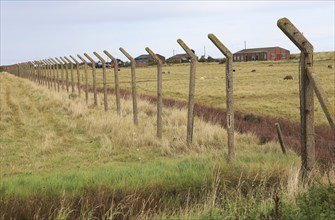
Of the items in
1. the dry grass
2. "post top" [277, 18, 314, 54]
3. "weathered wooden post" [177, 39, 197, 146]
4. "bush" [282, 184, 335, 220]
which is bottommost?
the dry grass

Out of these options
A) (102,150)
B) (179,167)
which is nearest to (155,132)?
(102,150)

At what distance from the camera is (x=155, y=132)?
11.3m

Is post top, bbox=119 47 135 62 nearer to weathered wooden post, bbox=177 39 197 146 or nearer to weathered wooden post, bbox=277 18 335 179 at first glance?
weathered wooden post, bbox=177 39 197 146

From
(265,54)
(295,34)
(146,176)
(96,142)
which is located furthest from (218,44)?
(265,54)

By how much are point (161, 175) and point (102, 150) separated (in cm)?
335

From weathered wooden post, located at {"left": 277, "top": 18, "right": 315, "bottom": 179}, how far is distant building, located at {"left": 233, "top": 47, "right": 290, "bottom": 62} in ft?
403

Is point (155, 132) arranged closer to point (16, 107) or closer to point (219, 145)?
point (219, 145)

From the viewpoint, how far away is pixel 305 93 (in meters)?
5.87

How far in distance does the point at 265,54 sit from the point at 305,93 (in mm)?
123365

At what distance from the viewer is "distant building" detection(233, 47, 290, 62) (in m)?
125

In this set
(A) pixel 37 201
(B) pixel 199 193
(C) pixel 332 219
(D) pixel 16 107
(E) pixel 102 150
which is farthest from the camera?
(D) pixel 16 107

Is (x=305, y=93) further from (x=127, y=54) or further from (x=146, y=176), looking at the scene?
(x=127, y=54)

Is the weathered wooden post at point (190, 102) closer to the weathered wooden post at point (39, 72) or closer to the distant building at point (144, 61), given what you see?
the weathered wooden post at point (39, 72)

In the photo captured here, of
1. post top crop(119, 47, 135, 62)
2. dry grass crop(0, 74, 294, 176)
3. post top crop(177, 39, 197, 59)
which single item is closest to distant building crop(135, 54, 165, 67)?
post top crop(119, 47, 135, 62)
